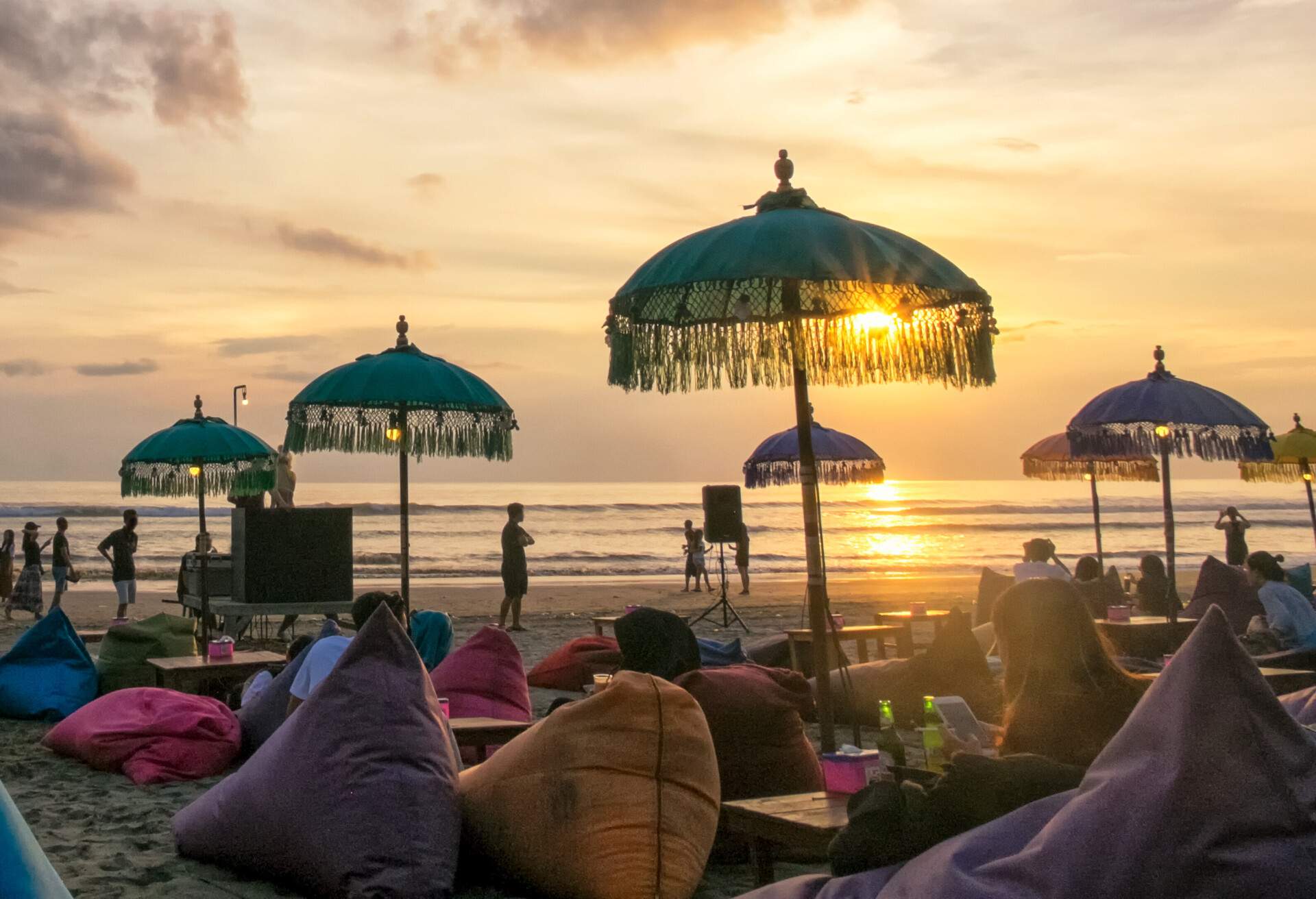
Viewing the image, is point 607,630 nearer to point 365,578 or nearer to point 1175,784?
point 1175,784

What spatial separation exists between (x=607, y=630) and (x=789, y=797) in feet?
34.7

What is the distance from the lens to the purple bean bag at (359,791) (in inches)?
145

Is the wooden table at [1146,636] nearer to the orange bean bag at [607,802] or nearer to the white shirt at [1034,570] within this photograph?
the white shirt at [1034,570]

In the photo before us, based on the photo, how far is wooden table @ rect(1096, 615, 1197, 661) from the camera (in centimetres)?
835

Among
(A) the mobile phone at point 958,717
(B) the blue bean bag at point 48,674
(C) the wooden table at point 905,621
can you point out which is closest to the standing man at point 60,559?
(B) the blue bean bag at point 48,674

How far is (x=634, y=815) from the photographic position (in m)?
3.69

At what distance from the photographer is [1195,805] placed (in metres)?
2.07

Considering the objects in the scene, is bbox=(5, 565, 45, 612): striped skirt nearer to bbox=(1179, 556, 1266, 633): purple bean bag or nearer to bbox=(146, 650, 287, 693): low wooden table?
bbox=(146, 650, 287, 693): low wooden table

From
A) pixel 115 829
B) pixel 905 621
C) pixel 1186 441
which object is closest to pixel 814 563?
pixel 115 829

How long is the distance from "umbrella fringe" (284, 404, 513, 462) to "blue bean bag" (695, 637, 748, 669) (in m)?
2.01

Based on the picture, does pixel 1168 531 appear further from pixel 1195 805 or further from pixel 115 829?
pixel 1195 805

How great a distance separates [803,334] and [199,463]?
8.15 m

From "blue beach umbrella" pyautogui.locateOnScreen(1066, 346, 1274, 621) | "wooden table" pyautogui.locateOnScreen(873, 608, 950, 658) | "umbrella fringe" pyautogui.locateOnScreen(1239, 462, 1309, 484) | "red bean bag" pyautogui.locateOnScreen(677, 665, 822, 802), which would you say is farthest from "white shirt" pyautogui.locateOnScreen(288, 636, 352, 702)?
"umbrella fringe" pyautogui.locateOnScreen(1239, 462, 1309, 484)

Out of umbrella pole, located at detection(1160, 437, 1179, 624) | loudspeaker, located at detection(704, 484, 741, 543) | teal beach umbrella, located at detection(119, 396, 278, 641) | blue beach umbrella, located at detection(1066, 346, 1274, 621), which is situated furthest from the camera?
loudspeaker, located at detection(704, 484, 741, 543)
